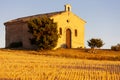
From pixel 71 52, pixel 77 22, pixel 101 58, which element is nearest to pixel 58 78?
pixel 101 58

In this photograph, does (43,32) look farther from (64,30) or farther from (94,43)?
(94,43)

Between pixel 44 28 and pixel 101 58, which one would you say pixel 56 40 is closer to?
pixel 44 28

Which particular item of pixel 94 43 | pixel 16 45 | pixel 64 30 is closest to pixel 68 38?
pixel 64 30

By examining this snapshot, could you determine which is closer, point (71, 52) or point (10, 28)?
Result: point (71, 52)

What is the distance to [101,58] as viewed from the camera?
4716 centimetres

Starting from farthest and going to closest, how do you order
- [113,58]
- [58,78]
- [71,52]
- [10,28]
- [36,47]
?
[10,28]
[36,47]
[71,52]
[113,58]
[58,78]

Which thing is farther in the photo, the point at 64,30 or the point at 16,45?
the point at 16,45

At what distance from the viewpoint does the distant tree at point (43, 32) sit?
171 feet

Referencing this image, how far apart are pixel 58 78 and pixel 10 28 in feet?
141

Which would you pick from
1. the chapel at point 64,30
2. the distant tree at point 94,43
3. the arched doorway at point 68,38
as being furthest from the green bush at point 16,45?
the distant tree at point 94,43

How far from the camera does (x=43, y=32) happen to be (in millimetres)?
52938

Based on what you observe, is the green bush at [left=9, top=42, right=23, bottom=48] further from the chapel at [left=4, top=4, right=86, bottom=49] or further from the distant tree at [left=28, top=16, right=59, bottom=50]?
the distant tree at [left=28, top=16, right=59, bottom=50]

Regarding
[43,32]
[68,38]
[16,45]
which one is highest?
[43,32]

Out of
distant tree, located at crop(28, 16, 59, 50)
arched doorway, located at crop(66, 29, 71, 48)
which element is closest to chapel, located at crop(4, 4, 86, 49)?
arched doorway, located at crop(66, 29, 71, 48)
